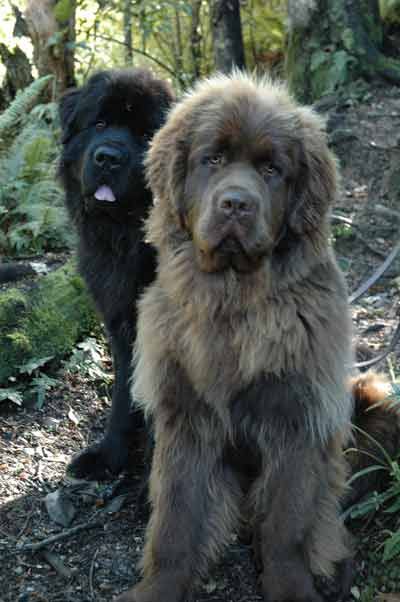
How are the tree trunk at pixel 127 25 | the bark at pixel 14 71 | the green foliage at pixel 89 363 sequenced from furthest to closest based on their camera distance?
1. the bark at pixel 14 71
2. the tree trunk at pixel 127 25
3. the green foliage at pixel 89 363

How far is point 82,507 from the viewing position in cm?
407

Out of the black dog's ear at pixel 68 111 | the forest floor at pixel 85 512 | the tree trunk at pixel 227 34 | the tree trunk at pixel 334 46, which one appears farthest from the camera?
the tree trunk at pixel 227 34

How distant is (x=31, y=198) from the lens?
268 inches

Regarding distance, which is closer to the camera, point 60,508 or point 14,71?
point 60,508

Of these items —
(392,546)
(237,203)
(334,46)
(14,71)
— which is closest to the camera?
(237,203)

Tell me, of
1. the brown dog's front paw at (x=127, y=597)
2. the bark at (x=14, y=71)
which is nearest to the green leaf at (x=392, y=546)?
the brown dog's front paw at (x=127, y=597)

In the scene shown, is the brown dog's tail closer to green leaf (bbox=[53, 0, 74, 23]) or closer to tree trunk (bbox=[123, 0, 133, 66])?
green leaf (bbox=[53, 0, 74, 23])

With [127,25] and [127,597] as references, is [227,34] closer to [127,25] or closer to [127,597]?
[127,25]

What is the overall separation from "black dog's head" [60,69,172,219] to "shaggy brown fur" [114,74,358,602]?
472 mm

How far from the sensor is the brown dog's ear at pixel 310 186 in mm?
3178

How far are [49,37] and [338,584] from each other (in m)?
6.77

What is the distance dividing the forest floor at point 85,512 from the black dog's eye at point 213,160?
1.70m

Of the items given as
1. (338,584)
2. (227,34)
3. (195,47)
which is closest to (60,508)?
(338,584)

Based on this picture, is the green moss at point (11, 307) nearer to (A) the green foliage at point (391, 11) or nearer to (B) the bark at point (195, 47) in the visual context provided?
(A) the green foliage at point (391, 11)
